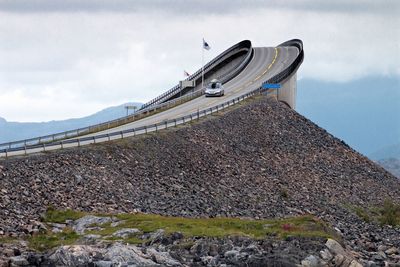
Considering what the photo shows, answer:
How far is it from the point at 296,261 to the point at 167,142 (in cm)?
3806

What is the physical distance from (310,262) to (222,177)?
3475cm

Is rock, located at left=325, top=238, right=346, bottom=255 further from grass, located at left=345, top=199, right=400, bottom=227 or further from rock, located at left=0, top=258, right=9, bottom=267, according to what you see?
grass, located at left=345, top=199, right=400, bottom=227

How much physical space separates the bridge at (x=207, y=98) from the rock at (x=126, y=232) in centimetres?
1502

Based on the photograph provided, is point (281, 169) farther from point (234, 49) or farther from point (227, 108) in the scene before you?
point (234, 49)

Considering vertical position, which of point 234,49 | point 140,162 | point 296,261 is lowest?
A: point 296,261

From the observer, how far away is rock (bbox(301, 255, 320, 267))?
1927 inches

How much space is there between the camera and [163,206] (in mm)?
68750

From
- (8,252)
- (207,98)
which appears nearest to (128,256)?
(8,252)

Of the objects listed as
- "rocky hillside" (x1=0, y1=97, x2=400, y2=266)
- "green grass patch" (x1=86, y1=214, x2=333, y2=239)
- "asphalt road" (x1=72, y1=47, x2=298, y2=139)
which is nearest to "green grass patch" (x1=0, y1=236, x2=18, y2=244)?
"rocky hillside" (x1=0, y1=97, x2=400, y2=266)

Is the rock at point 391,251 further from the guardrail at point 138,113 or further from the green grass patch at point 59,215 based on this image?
the guardrail at point 138,113

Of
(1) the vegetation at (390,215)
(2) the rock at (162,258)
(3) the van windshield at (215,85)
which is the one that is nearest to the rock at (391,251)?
(2) the rock at (162,258)

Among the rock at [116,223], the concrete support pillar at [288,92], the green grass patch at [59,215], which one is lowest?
the rock at [116,223]

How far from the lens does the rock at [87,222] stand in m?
58.5

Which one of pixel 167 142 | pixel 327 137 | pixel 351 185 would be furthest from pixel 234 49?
pixel 167 142
